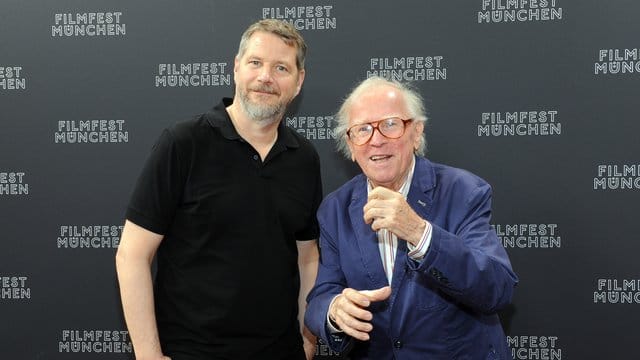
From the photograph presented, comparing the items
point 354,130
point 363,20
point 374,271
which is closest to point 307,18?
point 363,20

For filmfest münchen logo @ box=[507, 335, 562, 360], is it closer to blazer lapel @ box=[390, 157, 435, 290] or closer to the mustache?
blazer lapel @ box=[390, 157, 435, 290]

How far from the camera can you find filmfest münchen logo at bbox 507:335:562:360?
107 inches

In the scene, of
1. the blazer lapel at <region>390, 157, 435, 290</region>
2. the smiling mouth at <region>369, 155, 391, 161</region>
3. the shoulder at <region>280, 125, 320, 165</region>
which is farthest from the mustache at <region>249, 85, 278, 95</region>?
the blazer lapel at <region>390, 157, 435, 290</region>

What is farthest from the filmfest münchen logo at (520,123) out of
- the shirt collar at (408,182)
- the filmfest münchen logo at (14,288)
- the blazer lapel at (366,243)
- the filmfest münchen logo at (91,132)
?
the filmfest münchen logo at (14,288)

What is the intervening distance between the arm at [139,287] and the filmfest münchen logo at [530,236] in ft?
5.28

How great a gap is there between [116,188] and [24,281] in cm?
68

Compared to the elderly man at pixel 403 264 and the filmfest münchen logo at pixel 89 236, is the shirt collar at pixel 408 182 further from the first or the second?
the filmfest münchen logo at pixel 89 236

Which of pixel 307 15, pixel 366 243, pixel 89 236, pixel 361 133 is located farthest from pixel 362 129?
pixel 89 236

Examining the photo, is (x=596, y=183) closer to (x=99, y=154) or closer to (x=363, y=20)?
(x=363, y=20)

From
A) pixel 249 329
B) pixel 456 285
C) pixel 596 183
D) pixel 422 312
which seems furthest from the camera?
pixel 596 183

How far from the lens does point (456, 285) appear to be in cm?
165

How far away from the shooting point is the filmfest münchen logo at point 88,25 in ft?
9.37

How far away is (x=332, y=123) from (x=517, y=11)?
1.00 m

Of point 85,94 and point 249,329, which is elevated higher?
point 85,94
